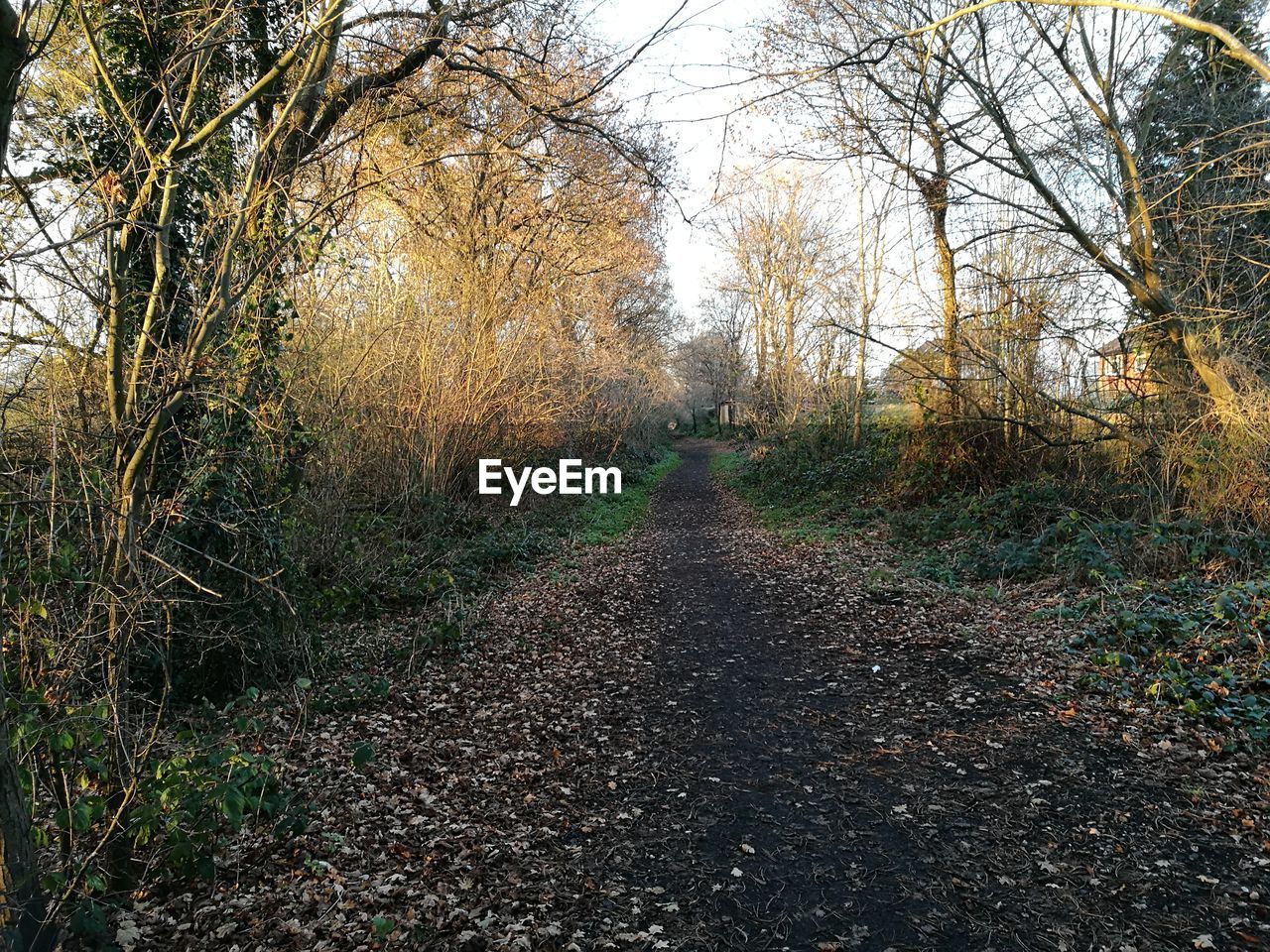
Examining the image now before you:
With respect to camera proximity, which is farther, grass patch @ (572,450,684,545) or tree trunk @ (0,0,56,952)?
grass patch @ (572,450,684,545)

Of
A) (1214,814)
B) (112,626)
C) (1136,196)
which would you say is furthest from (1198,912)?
(1136,196)

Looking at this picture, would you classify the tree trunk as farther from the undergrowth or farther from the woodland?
the undergrowth

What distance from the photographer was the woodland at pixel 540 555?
2.94m

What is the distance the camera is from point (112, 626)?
9.00 feet

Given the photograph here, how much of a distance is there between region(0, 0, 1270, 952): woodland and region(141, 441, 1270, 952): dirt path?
26 mm

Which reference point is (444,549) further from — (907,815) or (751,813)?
(907,815)

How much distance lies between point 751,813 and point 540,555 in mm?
7142

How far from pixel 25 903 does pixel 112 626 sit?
929 millimetres

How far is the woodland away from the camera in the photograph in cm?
294

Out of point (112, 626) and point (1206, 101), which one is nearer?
point (112, 626)

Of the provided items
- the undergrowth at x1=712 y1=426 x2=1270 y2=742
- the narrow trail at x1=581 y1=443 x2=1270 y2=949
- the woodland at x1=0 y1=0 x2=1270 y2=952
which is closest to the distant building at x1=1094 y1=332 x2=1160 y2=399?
the woodland at x1=0 y1=0 x2=1270 y2=952

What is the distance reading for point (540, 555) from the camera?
34.8 ft

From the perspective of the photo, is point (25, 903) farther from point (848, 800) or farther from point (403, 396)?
point (403, 396)

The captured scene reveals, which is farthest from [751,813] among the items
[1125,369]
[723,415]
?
[723,415]
